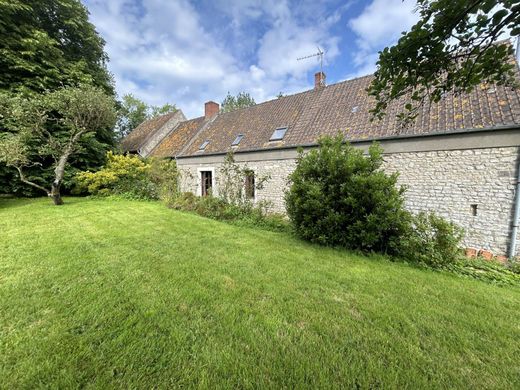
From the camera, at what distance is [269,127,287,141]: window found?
9461 millimetres

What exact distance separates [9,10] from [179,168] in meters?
9.22

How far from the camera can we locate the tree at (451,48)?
1.36 m

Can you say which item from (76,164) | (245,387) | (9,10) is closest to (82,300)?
(245,387)

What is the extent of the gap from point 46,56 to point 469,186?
702 inches

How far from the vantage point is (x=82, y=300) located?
97.9 inches

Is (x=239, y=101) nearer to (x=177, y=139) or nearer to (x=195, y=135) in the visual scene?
(x=177, y=139)

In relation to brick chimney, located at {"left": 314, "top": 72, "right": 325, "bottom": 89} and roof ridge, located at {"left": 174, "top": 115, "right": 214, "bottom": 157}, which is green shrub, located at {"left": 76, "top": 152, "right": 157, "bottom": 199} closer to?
roof ridge, located at {"left": 174, "top": 115, "right": 214, "bottom": 157}

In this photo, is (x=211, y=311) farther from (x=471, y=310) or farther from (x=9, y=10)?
(x=9, y=10)

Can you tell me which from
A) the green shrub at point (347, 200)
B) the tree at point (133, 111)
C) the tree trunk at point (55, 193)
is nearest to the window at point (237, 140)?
the green shrub at point (347, 200)

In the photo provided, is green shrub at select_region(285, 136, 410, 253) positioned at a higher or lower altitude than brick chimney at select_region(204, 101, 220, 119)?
lower

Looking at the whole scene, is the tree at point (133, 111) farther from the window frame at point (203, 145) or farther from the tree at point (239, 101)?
the window frame at point (203, 145)

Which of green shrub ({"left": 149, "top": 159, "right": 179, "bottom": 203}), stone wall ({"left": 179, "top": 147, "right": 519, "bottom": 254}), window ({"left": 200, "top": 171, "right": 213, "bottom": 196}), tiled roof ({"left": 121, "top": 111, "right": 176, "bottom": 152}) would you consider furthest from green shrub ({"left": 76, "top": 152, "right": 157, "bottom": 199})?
stone wall ({"left": 179, "top": 147, "right": 519, "bottom": 254})

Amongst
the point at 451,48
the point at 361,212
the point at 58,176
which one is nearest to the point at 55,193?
the point at 58,176

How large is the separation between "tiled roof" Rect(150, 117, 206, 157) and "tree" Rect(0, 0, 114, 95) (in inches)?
188
